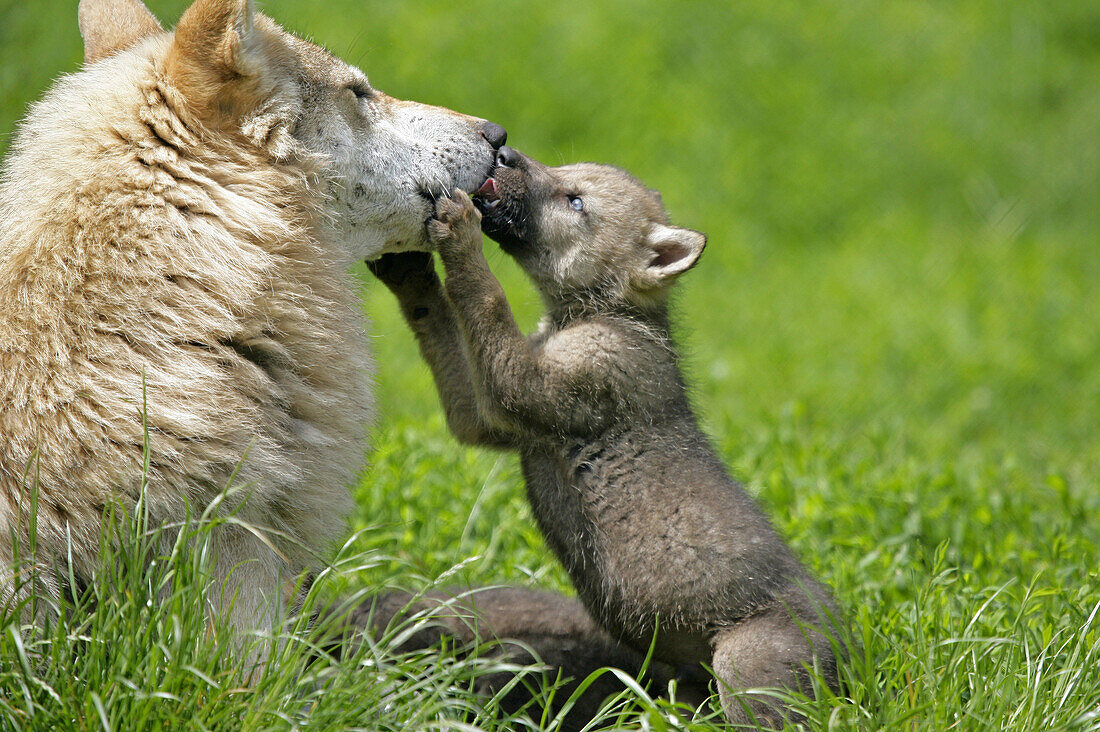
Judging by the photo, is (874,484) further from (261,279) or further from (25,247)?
(25,247)

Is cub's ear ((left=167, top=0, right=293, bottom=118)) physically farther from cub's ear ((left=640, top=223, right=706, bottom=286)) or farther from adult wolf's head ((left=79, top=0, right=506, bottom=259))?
cub's ear ((left=640, top=223, right=706, bottom=286))

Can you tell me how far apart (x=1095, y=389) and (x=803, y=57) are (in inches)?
237

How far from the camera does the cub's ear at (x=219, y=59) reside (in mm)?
2941

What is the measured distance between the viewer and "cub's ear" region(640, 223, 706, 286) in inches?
161

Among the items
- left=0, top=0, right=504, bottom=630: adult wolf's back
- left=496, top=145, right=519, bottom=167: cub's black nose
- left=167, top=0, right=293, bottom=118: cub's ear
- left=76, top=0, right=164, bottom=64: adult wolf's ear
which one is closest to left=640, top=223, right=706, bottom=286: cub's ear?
left=496, top=145, right=519, bottom=167: cub's black nose

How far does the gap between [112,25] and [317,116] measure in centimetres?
93

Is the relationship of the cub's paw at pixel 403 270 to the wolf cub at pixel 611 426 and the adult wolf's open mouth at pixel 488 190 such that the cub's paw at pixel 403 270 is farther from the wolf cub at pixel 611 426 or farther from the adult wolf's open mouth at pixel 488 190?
the adult wolf's open mouth at pixel 488 190

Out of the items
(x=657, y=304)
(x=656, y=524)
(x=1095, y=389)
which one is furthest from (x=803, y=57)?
(x=656, y=524)

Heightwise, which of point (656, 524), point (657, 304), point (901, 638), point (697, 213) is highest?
point (697, 213)

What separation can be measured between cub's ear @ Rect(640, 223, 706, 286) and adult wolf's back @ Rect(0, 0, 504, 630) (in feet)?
4.32

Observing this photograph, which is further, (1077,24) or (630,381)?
(1077,24)

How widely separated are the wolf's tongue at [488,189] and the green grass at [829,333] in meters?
0.58

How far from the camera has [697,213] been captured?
38.4ft

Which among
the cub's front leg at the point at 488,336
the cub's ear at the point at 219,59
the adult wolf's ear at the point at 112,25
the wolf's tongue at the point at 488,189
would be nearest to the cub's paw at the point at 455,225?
the cub's front leg at the point at 488,336
